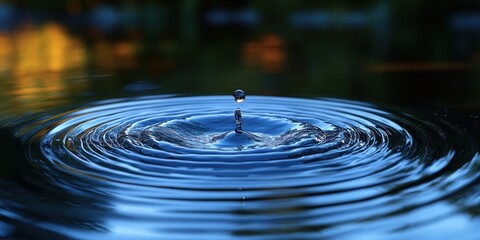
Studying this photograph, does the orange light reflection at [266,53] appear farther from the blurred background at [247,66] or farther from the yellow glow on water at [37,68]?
the yellow glow on water at [37,68]

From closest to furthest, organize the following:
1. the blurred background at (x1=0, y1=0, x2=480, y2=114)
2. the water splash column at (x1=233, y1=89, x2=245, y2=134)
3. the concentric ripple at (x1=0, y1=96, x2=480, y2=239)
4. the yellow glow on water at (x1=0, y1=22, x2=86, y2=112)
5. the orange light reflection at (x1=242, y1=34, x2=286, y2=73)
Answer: the concentric ripple at (x1=0, y1=96, x2=480, y2=239) → the water splash column at (x1=233, y1=89, x2=245, y2=134) → the yellow glow on water at (x1=0, y1=22, x2=86, y2=112) → the blurred background at (x1=0, y1=0, x2=480, y2=114) → the orange light reflection at (x1=242, y1=34, x2=286, y2=73)

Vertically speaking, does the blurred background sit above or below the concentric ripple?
above

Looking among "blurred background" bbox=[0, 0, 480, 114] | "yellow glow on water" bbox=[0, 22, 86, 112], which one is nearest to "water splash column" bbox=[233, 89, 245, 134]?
"blurred background" bbox=[0, 0, 480, 114]

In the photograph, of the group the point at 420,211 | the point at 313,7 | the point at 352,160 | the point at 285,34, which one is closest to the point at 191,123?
the point at 352,160

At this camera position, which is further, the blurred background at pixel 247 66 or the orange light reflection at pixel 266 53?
the orange light reflection at pixel 266 53

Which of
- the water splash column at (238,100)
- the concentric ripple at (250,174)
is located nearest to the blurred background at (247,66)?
the concentric ripple at (250,174)

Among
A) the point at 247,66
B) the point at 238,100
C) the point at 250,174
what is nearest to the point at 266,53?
the point at 247,66

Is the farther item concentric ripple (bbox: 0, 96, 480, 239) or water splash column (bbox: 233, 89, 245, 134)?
water splash column (bbox: 233, 89, 245, 134)

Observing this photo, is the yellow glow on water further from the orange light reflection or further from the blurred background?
the orange light reflection
